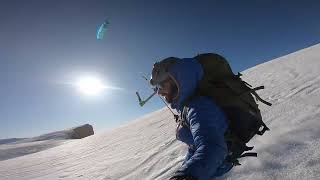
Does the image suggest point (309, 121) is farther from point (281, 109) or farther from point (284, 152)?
point (281, 109)

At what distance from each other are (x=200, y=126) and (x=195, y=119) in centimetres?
9

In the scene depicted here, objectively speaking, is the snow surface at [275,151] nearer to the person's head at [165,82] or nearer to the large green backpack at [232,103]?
the large green backpack at [232,103]

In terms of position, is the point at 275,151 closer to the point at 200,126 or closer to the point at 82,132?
the point at 200,126

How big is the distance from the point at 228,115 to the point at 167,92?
482 mm

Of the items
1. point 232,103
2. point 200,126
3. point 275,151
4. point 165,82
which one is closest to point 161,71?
point 165,82

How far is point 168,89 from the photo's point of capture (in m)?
2.59

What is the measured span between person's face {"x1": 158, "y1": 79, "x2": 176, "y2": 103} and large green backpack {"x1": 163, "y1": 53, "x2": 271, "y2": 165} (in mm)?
139

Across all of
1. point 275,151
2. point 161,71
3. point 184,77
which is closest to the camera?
point 184,77

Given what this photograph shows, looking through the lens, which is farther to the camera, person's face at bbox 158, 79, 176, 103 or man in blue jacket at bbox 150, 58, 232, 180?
person's face at bbox 158, 79, 176, 103

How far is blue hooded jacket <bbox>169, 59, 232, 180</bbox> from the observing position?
73.9 inches

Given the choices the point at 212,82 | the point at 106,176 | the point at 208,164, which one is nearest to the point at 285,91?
the point at 106,176

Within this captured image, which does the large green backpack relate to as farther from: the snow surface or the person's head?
the snow surface

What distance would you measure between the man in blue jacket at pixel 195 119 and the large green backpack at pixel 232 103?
0.24ft

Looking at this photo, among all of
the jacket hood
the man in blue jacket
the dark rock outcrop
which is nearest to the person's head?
the man in blue jacket
